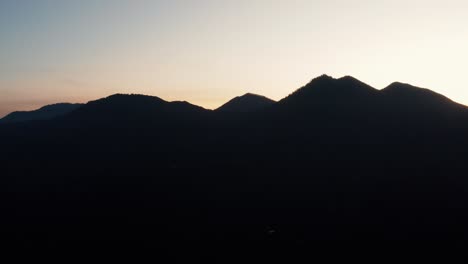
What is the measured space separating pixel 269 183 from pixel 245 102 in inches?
2745

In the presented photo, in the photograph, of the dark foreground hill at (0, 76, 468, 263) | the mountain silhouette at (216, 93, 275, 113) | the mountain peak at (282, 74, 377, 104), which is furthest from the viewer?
the mountain silhouette at (216, 93, 275, 113)

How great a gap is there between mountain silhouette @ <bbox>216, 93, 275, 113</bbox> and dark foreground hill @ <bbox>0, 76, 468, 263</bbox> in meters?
26.8

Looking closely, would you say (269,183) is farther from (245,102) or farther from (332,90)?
(245,102)

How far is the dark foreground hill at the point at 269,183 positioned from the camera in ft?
150

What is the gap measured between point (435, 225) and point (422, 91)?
3673cm

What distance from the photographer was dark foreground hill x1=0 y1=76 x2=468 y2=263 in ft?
150

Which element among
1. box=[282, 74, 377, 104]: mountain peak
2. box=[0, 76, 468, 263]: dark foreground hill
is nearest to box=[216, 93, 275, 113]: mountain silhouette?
box=[0, 76, 468, 263]: dark foreground hill

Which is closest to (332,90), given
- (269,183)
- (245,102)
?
(269,183)

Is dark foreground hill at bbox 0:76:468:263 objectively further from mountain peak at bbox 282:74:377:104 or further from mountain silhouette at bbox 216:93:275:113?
mountain silhouette at bbox 216:93:275:113

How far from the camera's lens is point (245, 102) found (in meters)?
130

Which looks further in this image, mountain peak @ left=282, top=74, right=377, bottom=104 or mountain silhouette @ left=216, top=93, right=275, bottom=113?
mountain silhouette @ left=216, top=93, right=275, bottom=113

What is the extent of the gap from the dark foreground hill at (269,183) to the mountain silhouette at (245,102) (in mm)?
26756

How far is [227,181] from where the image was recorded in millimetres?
65062

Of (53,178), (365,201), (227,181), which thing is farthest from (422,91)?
(53,178)
